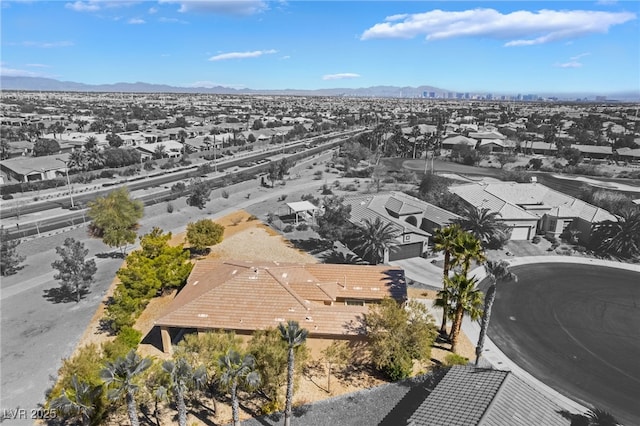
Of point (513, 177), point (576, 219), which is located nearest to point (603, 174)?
point (513, 177)

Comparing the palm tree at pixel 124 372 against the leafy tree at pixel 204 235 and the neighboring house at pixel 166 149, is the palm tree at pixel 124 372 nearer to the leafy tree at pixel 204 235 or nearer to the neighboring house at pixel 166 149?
the leafy tree at pixel 204 235

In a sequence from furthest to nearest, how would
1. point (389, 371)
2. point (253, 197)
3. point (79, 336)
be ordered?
point (253, 197) < point (79, 336) < point (389, 371)

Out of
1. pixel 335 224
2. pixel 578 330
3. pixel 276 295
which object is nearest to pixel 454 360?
pixel 578 330

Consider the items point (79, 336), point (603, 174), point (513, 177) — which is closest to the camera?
point (79, 336)

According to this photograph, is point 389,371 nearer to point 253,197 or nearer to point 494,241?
point 494,241

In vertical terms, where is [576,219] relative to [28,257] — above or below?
above

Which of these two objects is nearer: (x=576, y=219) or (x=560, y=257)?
(x=560, y=257)

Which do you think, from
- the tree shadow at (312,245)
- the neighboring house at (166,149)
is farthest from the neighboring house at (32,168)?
the tree shadow at (312,245)
